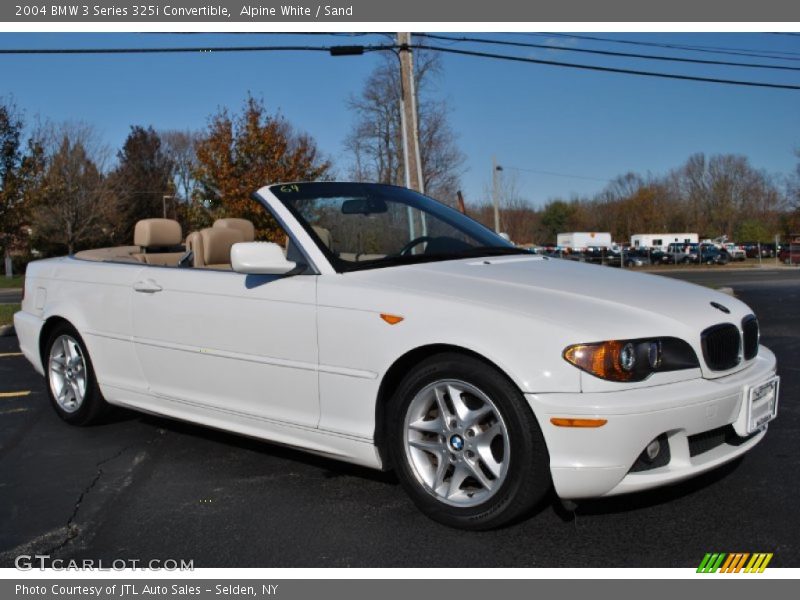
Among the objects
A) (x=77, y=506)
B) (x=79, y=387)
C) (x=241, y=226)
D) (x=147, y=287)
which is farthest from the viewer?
(x=241, y=226)

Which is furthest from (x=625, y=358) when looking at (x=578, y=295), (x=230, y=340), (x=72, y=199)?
(x=72, y=199)

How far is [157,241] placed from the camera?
231 inches

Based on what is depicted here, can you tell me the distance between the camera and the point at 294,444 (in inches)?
154

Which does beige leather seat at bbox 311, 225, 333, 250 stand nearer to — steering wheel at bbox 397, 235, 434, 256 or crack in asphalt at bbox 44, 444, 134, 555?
steering wheel at bbox 397, 235, 434, 256

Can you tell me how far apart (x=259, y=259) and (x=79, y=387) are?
2.26 m

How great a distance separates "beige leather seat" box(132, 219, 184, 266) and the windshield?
184cm

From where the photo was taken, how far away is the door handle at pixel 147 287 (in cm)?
458

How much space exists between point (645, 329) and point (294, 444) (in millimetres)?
1827

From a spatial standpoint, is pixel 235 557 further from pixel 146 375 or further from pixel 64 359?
pixel 64 359

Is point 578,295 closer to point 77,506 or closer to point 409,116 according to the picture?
point 77,506

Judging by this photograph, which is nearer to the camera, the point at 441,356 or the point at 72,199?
the point at 441,356

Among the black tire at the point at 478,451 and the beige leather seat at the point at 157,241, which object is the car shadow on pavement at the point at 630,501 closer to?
the black tire at the point at 478,451

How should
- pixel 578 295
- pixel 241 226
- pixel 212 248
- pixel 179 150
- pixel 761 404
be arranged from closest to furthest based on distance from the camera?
1. pixel 578 295
2. pixel 761 404
3. pixel 212 248
4. pixel 241 226
5. pixel 179 150

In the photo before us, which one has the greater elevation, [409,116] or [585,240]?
[409,116]
